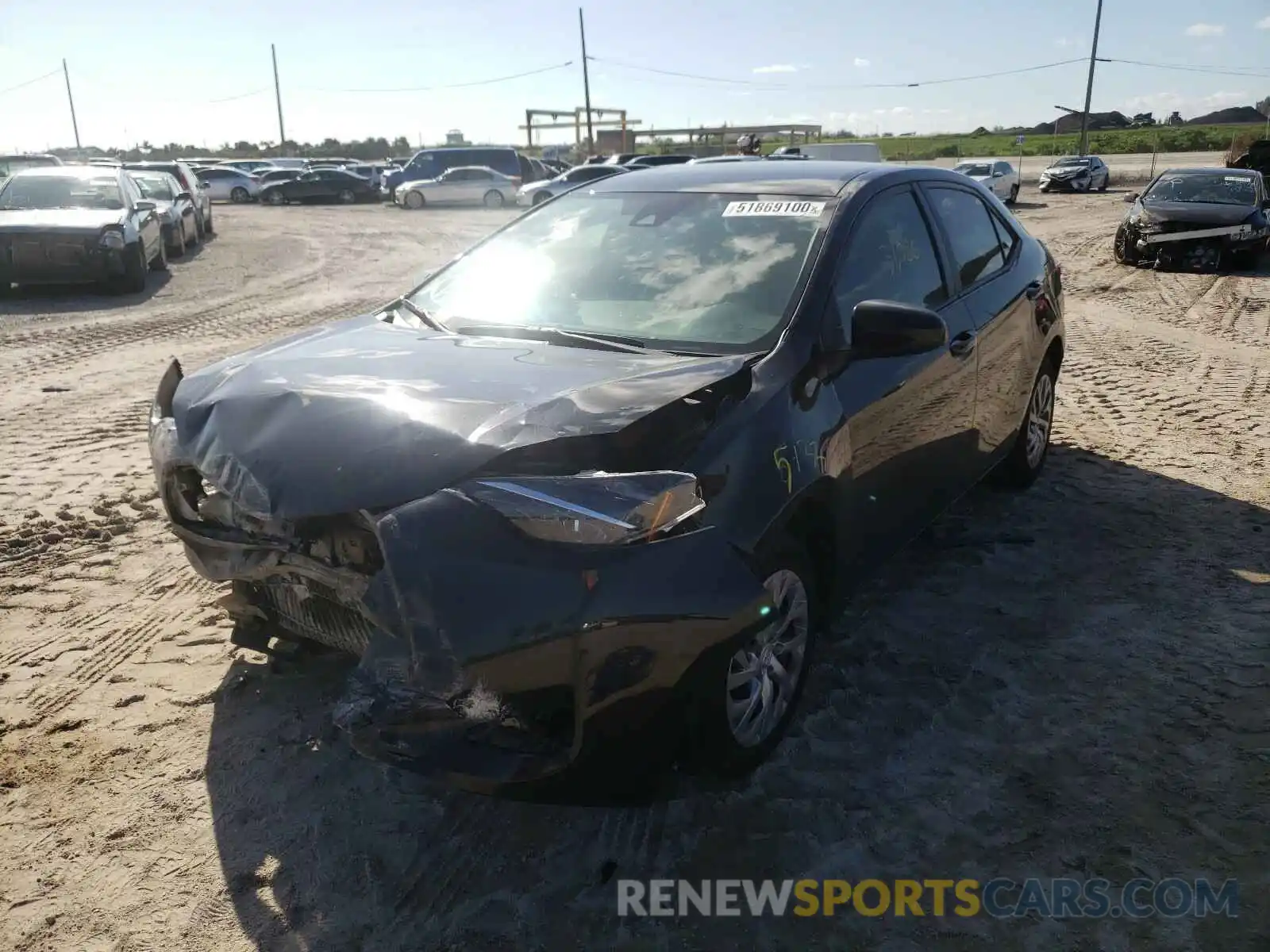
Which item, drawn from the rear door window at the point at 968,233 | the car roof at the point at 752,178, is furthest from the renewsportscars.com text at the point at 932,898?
the rear door window at the point at 968,233

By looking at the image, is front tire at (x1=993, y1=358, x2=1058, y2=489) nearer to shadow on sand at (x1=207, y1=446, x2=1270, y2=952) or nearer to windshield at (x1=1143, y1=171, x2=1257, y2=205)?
shadow on sand at (x1=207, y1=446, x2=1270, y2=952)

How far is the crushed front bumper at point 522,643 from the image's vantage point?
86.7 inches

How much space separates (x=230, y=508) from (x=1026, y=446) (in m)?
4.08

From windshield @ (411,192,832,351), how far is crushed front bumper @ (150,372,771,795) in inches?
42.3

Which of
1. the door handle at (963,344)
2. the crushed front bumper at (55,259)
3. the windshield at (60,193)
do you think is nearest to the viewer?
the door handle at (963,344)

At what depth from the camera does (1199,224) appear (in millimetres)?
13883

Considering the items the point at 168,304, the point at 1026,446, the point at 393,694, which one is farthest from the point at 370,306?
the point at 393,694

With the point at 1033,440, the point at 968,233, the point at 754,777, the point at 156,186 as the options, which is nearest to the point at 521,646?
the point at 754,777

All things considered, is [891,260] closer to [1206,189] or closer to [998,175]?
[1206,189]

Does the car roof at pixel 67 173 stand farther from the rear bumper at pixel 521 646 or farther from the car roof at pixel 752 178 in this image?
the rear bumper at pixel 521 646

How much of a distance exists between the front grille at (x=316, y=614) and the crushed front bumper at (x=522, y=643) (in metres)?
0.31

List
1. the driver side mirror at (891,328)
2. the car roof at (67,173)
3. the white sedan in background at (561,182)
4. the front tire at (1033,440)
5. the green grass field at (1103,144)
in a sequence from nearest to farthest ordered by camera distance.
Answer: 1. the driver side mirror at (891,328)
2. the front tire at (1033,440)
3. the car roof at (67,173)
4. the white sedan in background at (561,182)
5. the green grass field at (1103,144)

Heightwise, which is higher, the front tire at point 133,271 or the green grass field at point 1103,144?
the green grass field at point 1103,144

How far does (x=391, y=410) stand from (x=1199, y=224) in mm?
14637
